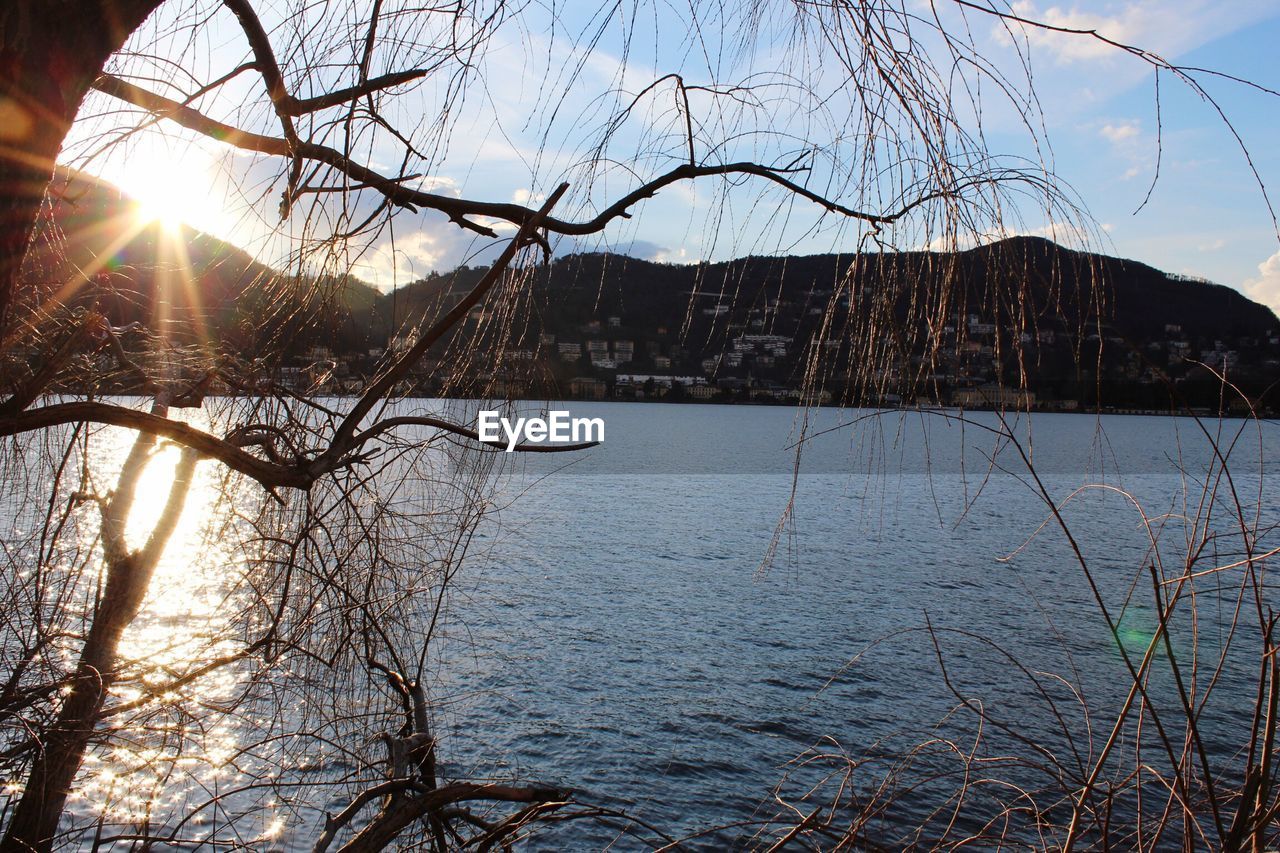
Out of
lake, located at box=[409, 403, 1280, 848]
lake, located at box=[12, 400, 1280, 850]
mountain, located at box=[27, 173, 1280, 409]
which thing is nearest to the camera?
mountain, located at box=[27, 173, 1280, 409]

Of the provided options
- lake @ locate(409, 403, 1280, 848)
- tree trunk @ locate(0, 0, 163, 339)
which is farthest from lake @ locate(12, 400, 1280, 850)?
tree trunk @ locate(0, 0, 163, 339)

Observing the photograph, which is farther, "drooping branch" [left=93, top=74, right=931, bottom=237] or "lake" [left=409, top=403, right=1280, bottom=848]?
"lake" [left=409, top=403, right=1280, bottom=848]

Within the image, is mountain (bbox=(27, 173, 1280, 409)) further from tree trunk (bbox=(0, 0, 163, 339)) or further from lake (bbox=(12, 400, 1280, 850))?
tree trunk (bbox=(0, 0, 163, 339))

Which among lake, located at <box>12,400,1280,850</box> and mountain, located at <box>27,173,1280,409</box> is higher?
mountain, located at <box>27,173,1280,409</box>

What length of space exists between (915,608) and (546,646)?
8.16m

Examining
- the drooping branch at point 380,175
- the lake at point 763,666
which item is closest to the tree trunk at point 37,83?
the drooping branch at point 380,175

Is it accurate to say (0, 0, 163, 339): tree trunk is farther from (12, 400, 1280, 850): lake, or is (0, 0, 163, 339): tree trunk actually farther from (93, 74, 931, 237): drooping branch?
(12, 400, 1280, 850): lake

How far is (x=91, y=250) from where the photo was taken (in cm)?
310

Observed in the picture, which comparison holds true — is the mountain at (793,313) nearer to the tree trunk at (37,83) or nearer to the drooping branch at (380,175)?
the drooping branch at (380,175)

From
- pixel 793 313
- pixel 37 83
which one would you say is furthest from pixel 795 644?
pixel 37 83

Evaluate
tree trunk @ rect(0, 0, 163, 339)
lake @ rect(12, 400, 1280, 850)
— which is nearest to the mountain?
lake @ rect(12, 400, 1280, 850)

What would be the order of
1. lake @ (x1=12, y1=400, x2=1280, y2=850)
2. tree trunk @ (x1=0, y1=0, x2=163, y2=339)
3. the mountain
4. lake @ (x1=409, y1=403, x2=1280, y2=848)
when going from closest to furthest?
tree trunk @ (x1=0, y1=0, x2=163, y2=339), the mountain, lake @ (x1=12, y1=400, x2=1280, y2=850), lake @ (x1=409, y1=403, x2=1280, y2=848)

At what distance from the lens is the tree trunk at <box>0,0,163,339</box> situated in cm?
129

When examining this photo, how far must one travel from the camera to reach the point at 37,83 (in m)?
1.33
